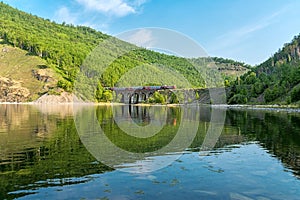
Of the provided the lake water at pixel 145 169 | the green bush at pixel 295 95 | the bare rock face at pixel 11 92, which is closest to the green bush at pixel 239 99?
the green bush at pixel 295 95

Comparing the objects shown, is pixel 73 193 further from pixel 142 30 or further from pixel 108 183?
pixel 142 30

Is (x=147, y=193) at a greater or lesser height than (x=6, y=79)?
lesser

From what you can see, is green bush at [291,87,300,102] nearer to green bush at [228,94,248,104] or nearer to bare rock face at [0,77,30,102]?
green bush at [228,94,248,104]

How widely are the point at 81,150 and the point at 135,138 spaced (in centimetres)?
1076

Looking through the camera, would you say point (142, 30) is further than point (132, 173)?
Yes

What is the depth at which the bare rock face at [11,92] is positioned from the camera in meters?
190

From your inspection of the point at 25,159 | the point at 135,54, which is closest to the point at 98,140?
the point at 25,159

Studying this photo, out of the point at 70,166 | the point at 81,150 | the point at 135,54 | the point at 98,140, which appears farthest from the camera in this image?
the point at 135,54

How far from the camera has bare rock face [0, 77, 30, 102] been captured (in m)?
190

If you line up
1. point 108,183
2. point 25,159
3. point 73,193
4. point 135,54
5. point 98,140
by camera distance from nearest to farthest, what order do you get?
point 73,193 → point 108,183 → point 25,159 → point 98,140 → point 135,54

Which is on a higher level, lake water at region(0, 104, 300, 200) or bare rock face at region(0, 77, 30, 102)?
bare rock face at region(0, 77, 30, 102)

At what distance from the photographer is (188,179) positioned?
66.1 ft

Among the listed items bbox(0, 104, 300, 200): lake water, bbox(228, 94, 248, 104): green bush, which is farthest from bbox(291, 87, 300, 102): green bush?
bbox(0, 104, 300, 200): lake water

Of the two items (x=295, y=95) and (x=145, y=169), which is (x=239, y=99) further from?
(x=145, y=169)
